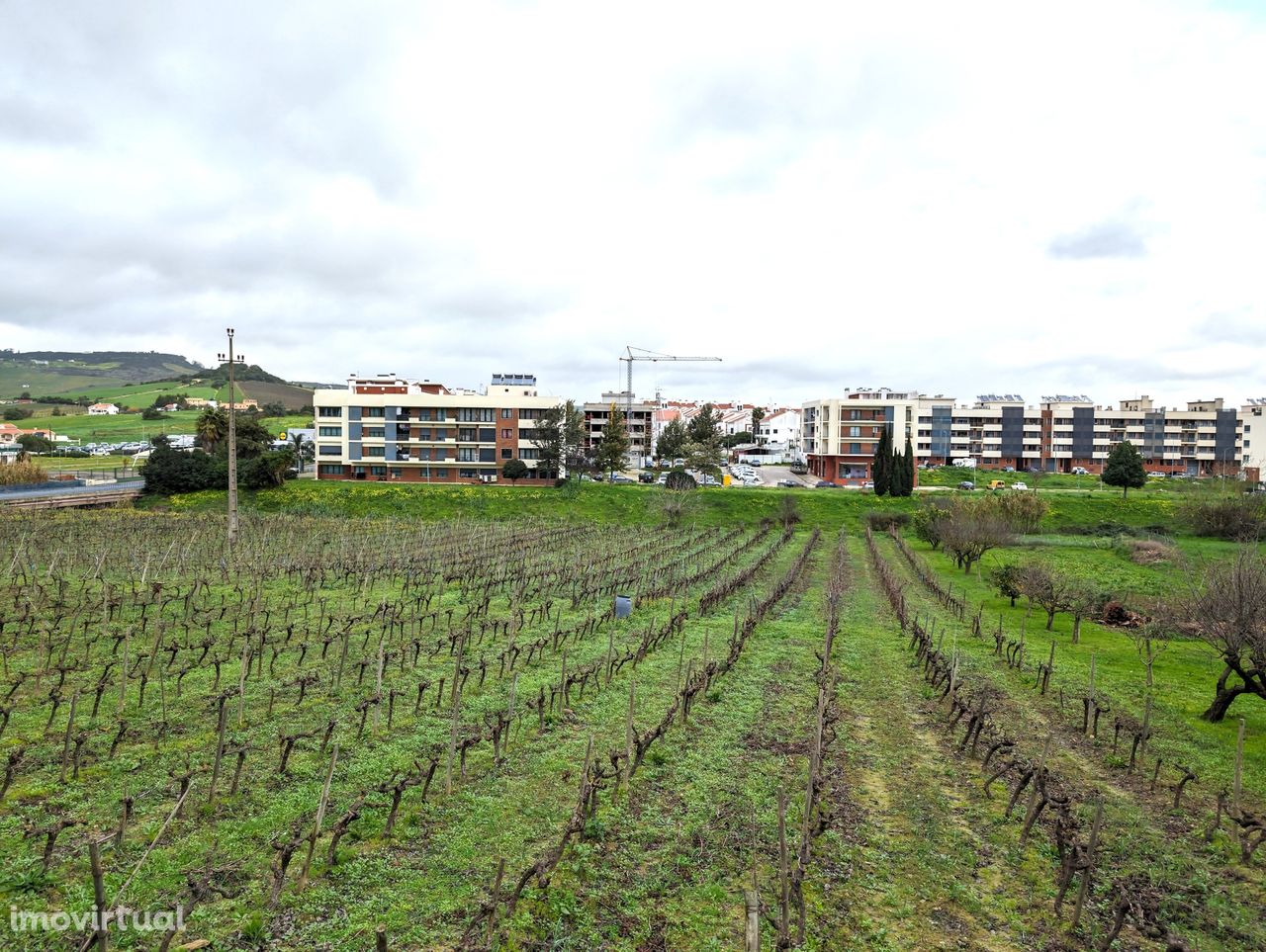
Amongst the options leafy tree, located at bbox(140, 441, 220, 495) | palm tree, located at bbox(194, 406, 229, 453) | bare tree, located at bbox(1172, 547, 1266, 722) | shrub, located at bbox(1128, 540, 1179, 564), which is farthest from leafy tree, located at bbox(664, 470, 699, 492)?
bare tree, located at bbox(1172, 547, 1266, 722)

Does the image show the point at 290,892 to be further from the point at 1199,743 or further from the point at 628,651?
the point at 1199,743

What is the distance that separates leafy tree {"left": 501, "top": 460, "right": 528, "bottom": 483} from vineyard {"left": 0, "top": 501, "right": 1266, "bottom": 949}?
42.6m

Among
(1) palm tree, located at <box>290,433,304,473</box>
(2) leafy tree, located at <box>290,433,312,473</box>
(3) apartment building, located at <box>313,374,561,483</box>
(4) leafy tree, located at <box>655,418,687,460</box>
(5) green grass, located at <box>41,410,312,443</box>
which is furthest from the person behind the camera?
(5) green grass, located at <box>41,410,312,443</box>

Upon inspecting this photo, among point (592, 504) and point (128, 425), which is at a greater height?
point (128, 425)

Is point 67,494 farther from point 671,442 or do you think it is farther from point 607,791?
point 671,442

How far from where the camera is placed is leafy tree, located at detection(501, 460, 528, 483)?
204ft

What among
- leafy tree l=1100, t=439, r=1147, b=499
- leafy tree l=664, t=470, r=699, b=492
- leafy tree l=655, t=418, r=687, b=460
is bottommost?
leafy tree l=664, t=470, r=699, b=492

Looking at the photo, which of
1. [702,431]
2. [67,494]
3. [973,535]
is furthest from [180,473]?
[702,431]

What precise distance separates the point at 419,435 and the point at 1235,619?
62731 millimetres

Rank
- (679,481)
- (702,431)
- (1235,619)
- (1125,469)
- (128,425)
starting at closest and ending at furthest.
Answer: (1235,619), (679,481), (1125,469), (702,431), (128,425)

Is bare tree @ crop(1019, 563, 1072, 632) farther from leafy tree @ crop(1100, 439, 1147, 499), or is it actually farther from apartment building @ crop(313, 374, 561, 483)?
apartment building @ crop(313, 374, 561, 483)

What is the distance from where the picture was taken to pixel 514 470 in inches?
2447

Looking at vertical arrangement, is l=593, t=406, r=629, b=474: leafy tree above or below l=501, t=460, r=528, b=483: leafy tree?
above

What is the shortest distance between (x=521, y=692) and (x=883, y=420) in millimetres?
69806
